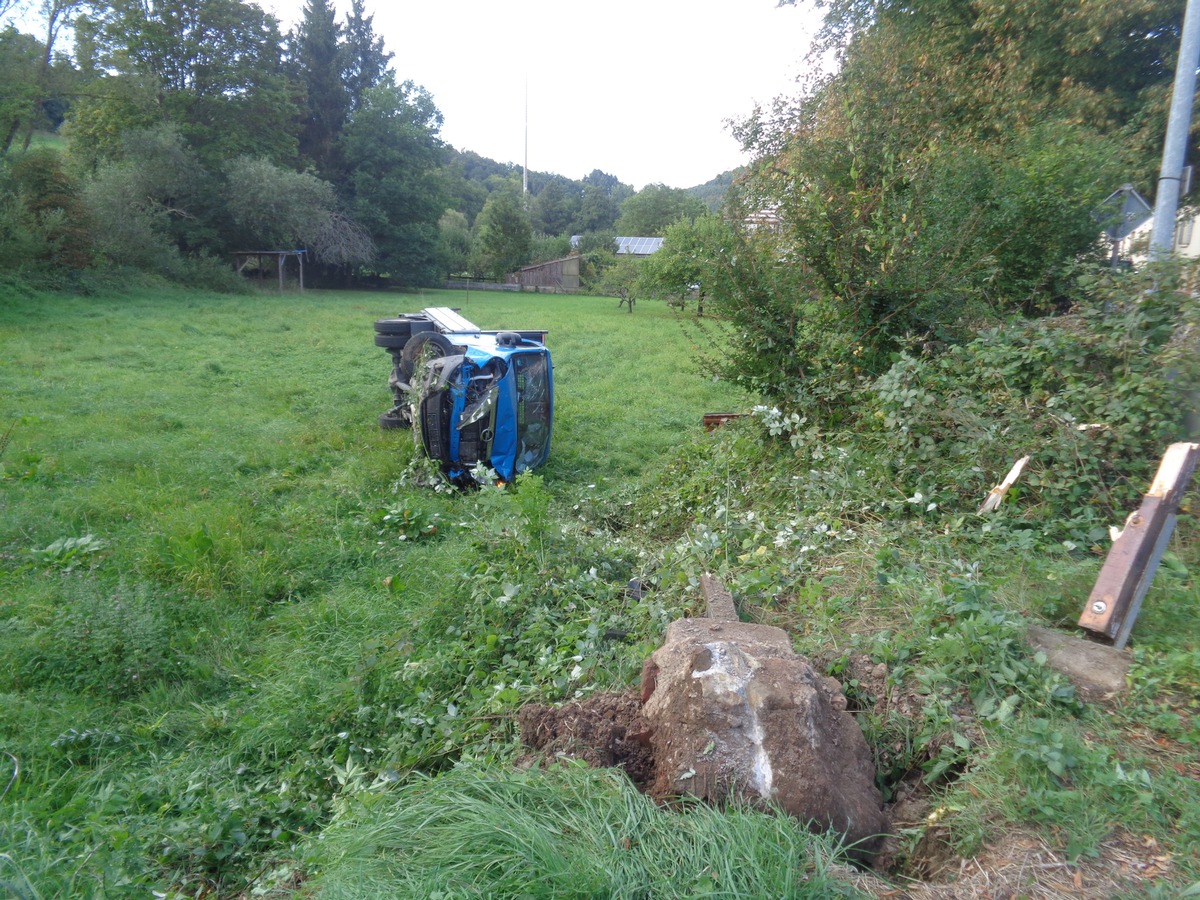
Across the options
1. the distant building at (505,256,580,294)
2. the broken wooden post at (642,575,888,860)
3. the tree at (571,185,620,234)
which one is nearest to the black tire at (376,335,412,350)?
the broken wooden post at (642,575,888,860)

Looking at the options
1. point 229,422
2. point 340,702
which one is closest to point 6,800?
point 340,702

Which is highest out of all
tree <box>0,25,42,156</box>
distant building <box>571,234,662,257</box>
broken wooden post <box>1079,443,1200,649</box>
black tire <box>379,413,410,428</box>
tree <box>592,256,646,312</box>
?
tree <box>0,25,42,156</box>

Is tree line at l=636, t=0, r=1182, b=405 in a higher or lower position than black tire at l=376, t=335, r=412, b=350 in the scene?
higher

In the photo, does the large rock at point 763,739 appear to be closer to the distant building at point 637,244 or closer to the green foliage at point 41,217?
the green foliage at point 41,217

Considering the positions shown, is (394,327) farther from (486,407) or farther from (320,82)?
(320,82)

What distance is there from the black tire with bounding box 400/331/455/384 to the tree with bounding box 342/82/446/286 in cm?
3626

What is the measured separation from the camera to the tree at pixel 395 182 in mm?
43188

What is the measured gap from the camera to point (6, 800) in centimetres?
330

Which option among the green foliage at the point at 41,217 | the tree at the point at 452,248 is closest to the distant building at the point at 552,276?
the tree at the point at 452,248

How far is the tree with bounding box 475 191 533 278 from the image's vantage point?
55.1 m

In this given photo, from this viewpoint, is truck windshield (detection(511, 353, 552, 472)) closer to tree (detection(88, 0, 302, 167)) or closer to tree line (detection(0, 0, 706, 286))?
tree line (detection(0, 0, 706, 286))

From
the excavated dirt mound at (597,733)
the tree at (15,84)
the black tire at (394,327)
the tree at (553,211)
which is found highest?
the tree at (553,211)

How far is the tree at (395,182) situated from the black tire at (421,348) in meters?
36.3

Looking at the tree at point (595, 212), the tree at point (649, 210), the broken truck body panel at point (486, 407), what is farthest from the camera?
the tree at point (595, 212)
